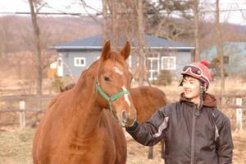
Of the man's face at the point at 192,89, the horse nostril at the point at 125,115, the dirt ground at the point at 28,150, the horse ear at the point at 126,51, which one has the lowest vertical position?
the dirt ground at the point at 28,150

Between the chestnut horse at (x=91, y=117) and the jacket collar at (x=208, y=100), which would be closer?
the jacket collar at (x=208, y=100)

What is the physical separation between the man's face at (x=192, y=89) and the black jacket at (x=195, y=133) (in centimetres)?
4

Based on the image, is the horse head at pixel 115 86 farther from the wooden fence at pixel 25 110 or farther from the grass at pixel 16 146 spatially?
the wooden fence at pixel 25 110

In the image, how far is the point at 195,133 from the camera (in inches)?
123

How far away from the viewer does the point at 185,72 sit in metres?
3.15

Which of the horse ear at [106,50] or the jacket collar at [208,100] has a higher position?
the horse ear at [106,50]

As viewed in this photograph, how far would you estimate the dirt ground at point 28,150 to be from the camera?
750cm

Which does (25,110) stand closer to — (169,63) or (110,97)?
(110,97)

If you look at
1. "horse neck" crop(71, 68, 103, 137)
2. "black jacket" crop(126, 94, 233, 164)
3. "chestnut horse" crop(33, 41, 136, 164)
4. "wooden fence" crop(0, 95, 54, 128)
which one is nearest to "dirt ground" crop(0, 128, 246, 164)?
"wooden fence" crop(0, 95, 54, 128)

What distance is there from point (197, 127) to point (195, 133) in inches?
1.7

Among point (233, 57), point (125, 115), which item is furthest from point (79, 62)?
point (125, 115)

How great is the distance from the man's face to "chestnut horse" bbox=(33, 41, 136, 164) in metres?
0.41

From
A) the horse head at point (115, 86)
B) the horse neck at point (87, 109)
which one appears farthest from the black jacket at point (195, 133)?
the horse neck at point (87, 109)

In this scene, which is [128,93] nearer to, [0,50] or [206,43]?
[206,43]
